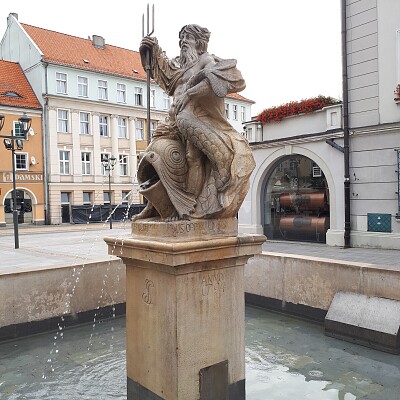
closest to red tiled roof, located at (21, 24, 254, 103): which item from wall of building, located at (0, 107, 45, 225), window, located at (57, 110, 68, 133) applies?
window, located at (57, 110, 68, 133)

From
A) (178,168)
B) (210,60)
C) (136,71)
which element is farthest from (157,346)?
(136,71)

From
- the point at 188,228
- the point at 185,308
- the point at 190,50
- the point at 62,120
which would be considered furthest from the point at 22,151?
the point at 185,308

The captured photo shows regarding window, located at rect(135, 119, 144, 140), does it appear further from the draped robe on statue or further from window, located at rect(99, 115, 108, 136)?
the draped robe on statue

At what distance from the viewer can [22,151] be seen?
31.2m

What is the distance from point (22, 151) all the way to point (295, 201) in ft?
75.4

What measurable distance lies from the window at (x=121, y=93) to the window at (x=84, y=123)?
3233 millimetres

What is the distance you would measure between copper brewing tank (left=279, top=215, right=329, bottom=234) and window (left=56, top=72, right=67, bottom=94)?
24016 millimetres

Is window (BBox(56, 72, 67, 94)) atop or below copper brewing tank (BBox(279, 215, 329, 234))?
atop

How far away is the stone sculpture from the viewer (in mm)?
3623

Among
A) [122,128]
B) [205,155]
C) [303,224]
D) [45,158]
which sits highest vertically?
[122,128]

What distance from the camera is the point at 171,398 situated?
3.43 meters

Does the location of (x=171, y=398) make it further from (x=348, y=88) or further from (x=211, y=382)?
(x=348, y=88)

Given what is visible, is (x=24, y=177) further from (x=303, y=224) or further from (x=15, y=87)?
(x=303, y=224)

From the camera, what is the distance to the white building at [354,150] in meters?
11.9
